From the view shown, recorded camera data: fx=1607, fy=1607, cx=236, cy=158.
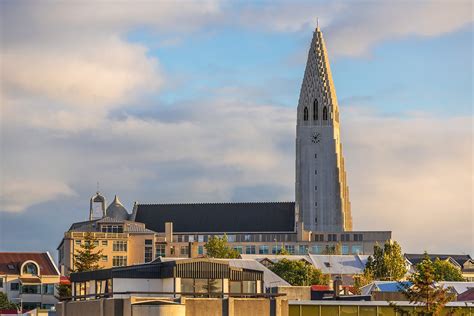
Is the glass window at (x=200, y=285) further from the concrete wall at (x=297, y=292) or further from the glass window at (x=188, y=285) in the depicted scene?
the concrete wall at (x=297, y=292)

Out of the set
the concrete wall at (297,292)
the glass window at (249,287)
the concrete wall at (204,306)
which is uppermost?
the concrete wall at (297,292)

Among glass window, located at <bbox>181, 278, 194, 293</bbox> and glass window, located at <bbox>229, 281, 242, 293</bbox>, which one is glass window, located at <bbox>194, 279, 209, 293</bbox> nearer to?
glass window, located at <bbox>181, 278, 194, 293</bbox>

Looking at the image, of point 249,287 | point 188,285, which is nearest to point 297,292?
point 249,287

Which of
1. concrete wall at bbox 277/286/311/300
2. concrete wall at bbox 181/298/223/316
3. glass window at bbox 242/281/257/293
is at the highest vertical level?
concrete wall at bbox 277/286/311/300

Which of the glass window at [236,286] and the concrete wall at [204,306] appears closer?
the concrete wall at [204,306]

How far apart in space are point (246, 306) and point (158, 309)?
5.63m

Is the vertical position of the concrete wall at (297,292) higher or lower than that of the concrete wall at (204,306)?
higher

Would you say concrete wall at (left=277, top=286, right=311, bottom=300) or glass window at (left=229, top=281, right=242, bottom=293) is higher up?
concrete wall at (left=277, top=286, right=311, bottom=300)

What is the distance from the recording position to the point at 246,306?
271 ft

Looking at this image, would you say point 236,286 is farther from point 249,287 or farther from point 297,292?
point 297,292

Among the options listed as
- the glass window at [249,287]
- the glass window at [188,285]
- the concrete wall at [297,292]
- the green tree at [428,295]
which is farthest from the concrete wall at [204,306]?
the concrete wall at [297,292]

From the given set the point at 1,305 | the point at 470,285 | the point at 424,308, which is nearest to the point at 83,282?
the point at 424,308

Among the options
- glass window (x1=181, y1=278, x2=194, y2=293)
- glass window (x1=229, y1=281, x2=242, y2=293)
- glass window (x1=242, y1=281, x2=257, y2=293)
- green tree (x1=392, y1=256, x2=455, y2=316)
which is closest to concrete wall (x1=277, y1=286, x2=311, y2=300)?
glass window (x1=242, y1=281, x2=257, y2=293)

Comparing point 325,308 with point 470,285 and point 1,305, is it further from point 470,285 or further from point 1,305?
point 1,305
